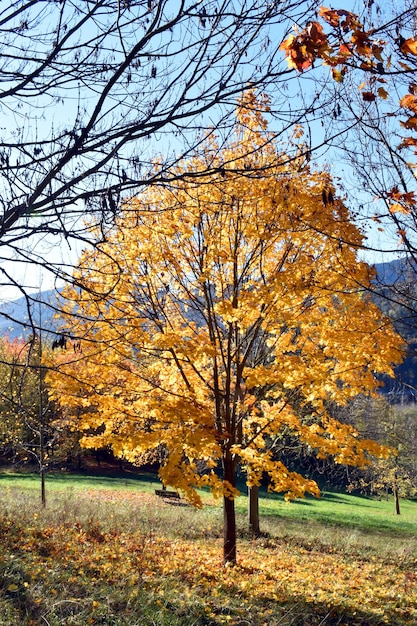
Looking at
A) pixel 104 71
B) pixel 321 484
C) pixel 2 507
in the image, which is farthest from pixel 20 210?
pixel 321 484

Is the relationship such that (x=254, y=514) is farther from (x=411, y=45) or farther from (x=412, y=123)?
(x=411, y=45)

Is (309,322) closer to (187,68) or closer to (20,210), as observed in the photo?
(187,68)

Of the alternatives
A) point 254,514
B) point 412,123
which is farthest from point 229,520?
point 412,123

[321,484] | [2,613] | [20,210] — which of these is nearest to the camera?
[20,210]

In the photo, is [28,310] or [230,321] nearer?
[28,310]

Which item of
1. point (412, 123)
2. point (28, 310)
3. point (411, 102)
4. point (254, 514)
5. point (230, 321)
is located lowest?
point (254, 514)

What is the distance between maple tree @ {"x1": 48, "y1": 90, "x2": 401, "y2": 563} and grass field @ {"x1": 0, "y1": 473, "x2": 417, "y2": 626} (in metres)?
1.11

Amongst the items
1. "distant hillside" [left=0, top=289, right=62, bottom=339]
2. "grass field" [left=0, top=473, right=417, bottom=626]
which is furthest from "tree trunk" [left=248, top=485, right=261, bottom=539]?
"distant hillside" [left=0, top=289, right=62, bottom=339]

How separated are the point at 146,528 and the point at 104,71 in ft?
33.8

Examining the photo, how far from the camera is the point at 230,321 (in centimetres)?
678

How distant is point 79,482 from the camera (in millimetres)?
27141

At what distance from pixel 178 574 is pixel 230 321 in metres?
3.38

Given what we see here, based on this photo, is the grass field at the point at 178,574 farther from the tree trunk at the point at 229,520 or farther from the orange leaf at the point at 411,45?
the orange leaf at the point at 411,45

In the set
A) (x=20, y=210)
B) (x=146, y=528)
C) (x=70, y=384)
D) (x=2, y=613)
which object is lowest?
(x=146, y=528)
